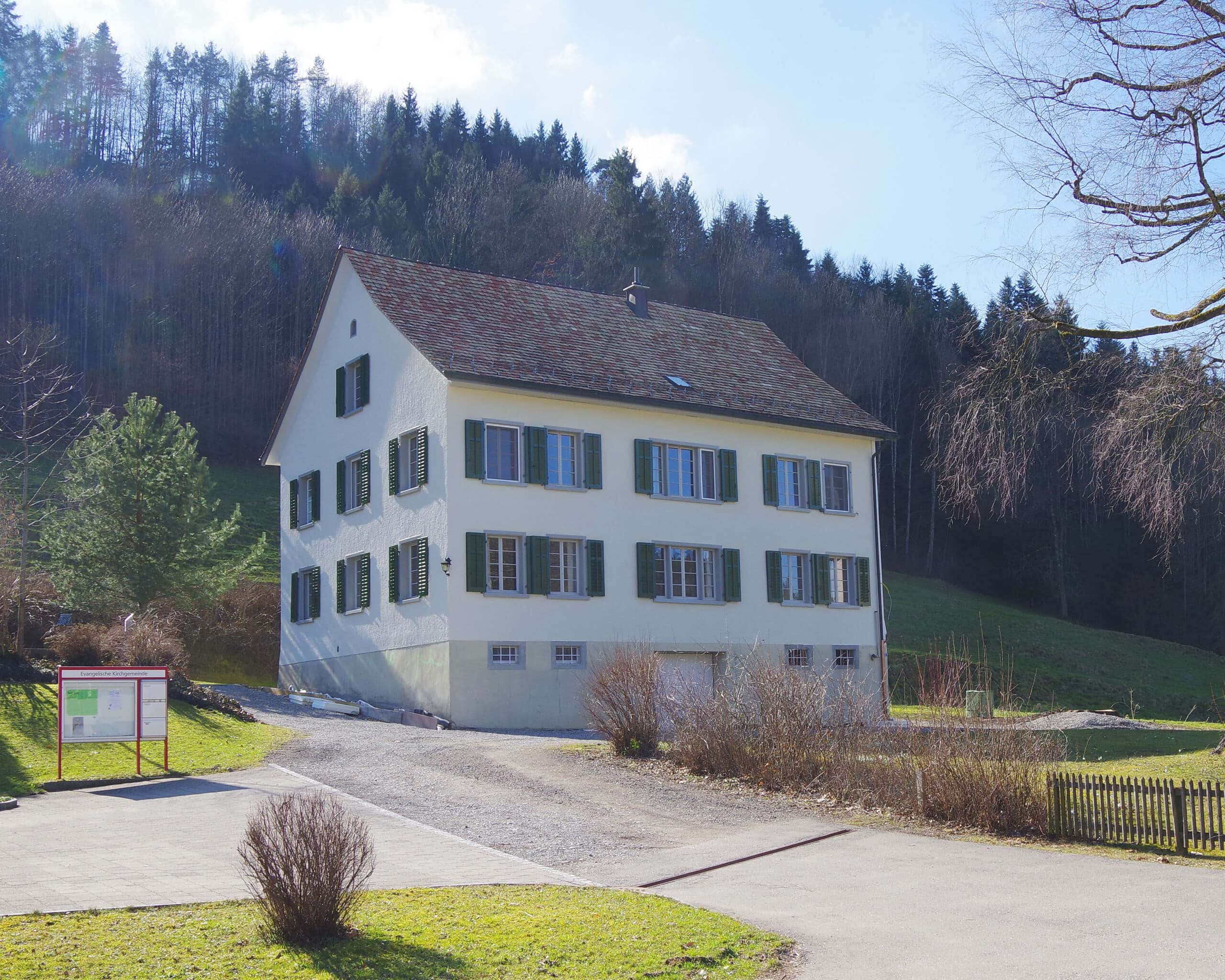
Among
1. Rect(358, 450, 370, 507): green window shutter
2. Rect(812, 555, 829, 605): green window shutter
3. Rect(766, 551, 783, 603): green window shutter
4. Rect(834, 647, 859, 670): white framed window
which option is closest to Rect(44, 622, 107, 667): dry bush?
Rect(358, 450, 370, 507): green window shutter

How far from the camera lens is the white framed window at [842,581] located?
31.1 meters

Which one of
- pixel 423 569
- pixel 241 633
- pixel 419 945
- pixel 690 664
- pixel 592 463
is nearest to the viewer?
pixel 419 945

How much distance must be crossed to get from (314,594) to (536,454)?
7606 mm

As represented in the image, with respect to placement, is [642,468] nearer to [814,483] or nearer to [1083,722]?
[814,483]

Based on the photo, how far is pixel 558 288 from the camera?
32312mm

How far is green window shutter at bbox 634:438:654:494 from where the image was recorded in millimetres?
27641

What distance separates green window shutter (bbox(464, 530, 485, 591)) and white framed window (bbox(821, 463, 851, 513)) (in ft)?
33.2

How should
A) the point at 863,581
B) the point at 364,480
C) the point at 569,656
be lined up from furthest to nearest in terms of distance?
1. the point at 863,581
2. the point at 364,480
3. the point at 569,656

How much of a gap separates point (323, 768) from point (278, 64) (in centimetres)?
7152

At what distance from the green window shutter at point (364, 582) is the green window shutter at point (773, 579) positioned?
9.20m

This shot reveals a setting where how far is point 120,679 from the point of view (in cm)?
1648

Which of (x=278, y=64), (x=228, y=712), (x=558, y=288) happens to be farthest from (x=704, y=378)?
(x=278, y=64)

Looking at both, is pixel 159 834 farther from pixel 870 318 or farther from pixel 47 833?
pixel 870 318

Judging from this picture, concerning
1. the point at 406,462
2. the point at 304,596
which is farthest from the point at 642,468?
the point at 304,596
